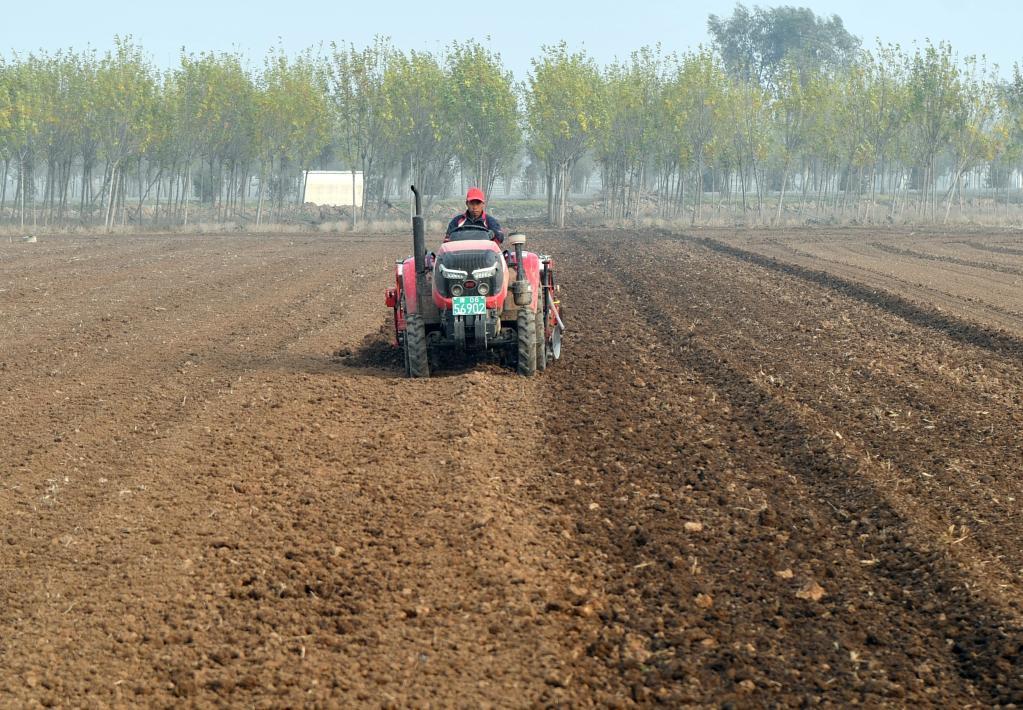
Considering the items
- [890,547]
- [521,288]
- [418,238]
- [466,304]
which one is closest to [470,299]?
[466,304]

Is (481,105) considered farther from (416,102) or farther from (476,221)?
(476,221)

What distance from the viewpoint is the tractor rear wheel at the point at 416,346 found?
409 inches

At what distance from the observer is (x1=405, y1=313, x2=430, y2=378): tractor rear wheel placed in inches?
409

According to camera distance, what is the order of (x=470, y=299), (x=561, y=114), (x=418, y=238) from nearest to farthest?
(x=470, y=299) < (x=418, y=238) < (x=561, y=114)

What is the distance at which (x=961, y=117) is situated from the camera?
168 ft

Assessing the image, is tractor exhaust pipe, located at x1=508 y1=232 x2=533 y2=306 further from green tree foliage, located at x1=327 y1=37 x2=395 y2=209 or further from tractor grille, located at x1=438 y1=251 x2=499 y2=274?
green tree foliage, located at x1=327 y1=37 x2=395 y2=209

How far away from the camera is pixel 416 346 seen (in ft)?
34.4

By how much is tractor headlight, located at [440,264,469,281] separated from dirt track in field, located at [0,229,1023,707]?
1.02 m

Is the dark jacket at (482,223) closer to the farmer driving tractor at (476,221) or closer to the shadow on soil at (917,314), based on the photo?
the farmer driving tractor at (476,221)

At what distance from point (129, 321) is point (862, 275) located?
14131 mm

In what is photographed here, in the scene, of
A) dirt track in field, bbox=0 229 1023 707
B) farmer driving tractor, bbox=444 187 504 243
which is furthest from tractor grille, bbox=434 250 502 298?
dirt track in field, bbox=0 229 1023 707

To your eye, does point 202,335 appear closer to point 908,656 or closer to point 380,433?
point 380,433

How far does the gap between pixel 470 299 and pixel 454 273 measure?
286 mm

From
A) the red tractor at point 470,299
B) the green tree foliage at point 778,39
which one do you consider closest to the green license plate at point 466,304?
the red tractor at point 470,299
